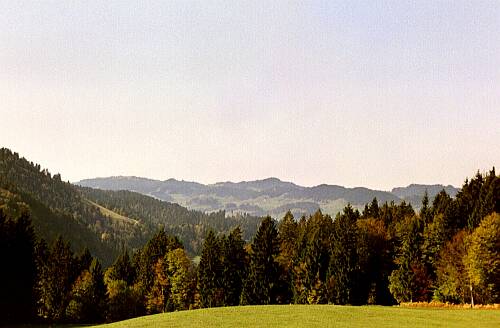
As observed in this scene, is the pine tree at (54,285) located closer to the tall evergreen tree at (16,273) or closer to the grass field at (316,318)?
the tall evergreen tree at (16,273)

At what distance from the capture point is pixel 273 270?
4109 inches

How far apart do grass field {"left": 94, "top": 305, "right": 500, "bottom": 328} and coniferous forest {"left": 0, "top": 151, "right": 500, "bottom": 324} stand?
32.0m

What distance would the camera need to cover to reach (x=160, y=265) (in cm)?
11338

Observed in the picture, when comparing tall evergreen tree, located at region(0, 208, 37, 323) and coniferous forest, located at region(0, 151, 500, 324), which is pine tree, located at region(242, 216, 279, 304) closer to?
coniferous forest, located at region(0, 151, 500, 324)

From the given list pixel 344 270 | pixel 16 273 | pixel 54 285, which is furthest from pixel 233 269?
pixel 16 273

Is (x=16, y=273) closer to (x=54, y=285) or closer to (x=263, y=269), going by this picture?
(x=54, y=285)

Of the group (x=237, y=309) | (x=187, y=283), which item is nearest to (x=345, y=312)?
(x=237, y=309)

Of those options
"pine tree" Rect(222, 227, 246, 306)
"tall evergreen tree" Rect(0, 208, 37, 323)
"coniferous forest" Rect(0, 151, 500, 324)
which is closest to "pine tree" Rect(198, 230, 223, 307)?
"coniferous forest" Rect(0, 151, 500, 324)

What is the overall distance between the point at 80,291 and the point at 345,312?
62798 millimetres

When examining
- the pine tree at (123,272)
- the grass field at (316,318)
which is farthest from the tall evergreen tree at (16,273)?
the grass field at (316,318)

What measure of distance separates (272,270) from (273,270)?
215 millimetres

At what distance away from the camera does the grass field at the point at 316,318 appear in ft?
174

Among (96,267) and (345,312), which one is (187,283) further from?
(345,312)

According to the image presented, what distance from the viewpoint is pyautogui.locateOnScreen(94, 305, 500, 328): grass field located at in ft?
174
